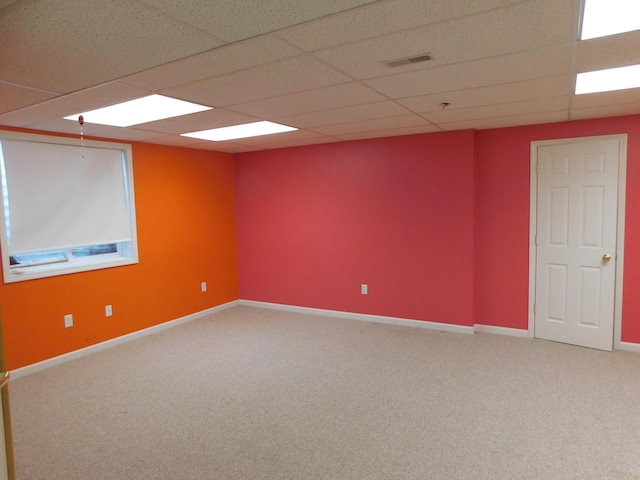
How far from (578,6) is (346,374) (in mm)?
3015

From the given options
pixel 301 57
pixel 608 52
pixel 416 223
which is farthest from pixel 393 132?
pixel 301 57

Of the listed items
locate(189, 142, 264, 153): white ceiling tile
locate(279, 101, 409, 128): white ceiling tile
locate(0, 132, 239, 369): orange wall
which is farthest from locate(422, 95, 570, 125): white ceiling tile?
locate(0, 132, 239, 369): orange wall

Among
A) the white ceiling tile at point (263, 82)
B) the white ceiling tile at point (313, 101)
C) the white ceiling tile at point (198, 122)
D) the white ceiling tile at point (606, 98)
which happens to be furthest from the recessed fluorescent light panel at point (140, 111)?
the white ceiling tile at point (606, 98)

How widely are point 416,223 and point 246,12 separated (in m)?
3.54

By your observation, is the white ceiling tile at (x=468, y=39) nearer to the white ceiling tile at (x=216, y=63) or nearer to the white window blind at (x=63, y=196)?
the white ceiling tile at (x=216, y=63)

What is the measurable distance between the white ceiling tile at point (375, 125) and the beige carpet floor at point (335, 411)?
88.8 inches

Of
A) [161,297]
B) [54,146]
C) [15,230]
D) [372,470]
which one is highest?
[54,146]

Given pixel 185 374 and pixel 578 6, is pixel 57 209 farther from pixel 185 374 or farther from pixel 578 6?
pixel 578 6

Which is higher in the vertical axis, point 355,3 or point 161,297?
point 355,3

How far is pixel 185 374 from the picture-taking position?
3686 millimetres

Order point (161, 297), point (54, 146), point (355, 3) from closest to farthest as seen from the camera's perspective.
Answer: point (355, 3) → point (54, 146) → point (161, 297)

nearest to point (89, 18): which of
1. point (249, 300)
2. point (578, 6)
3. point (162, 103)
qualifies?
point (162, 103)

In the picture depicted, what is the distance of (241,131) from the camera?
4.18 meters

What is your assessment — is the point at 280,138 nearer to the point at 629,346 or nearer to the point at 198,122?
the point at 198,122
